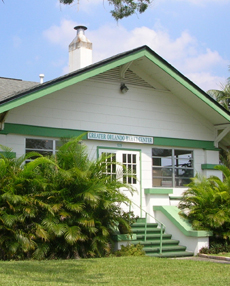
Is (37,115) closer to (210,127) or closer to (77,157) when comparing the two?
(77,157)

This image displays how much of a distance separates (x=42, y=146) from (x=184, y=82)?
198 inches

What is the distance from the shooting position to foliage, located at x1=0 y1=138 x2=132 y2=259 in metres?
10.8

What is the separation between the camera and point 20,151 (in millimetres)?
13445

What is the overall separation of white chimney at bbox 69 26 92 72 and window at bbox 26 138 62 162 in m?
5.07

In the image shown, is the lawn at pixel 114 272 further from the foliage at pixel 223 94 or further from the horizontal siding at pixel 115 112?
the foliage at pixel 223 94

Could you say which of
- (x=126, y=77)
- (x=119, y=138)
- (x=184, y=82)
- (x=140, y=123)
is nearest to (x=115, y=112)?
(x=119, y=138)

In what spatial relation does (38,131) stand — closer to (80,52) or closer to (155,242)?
(155,242)

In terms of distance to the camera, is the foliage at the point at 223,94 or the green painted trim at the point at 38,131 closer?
the green painted trim at the point at 38,131

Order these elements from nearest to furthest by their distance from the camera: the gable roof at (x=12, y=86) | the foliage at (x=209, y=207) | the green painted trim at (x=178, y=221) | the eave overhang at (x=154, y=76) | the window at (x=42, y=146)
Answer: the eave overhang at (x=154, y=76) → the green painted trim at (x=178, y=221) → the foliage at (x=209, y=207) → the window at (x=42, y=146) → the gable roof at (x=12, y=86)

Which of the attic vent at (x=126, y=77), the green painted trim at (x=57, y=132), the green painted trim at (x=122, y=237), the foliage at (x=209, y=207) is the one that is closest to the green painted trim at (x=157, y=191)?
the foliage at (x=209, y=207)

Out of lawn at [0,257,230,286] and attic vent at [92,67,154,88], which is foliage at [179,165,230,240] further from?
attic vent at [92,67,154,88]

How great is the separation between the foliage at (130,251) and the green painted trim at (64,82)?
462cm

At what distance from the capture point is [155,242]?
1341 centimetres

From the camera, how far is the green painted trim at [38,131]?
43.3 ft
